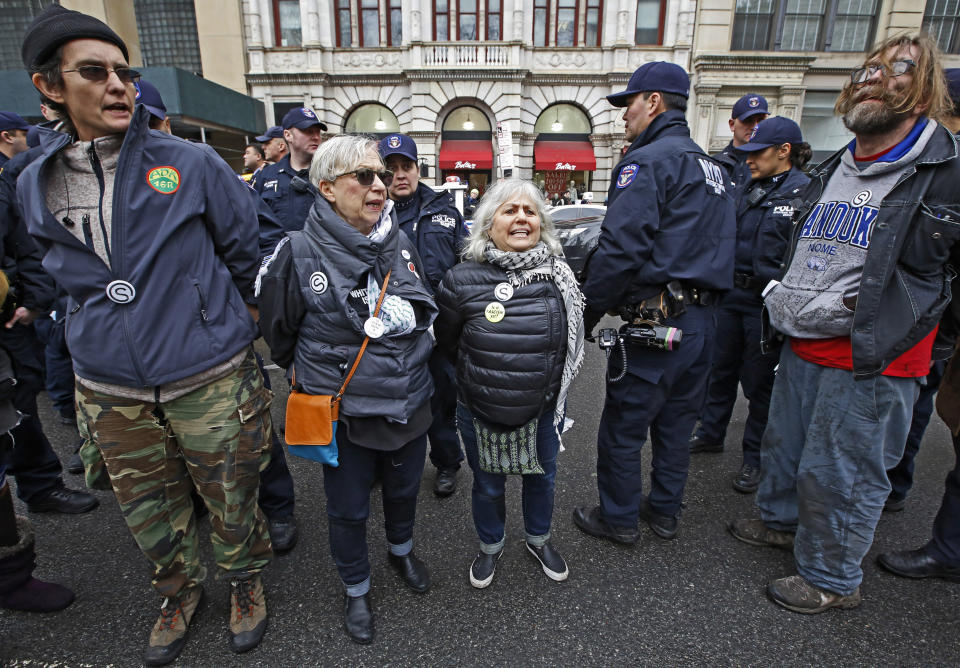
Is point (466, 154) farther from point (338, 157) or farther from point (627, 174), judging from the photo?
point (338, 157)

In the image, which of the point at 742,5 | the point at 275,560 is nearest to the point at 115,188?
the point at 275,560

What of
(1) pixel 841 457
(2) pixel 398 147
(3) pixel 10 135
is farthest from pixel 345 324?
(3) pixel 10 135

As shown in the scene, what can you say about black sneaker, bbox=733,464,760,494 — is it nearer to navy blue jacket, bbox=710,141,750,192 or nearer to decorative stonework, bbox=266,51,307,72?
navy blue jacket, bbox=710,141,750,192

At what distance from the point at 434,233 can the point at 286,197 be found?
3.73 ft

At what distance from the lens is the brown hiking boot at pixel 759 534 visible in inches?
104

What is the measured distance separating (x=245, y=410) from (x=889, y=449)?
2736 millimetres

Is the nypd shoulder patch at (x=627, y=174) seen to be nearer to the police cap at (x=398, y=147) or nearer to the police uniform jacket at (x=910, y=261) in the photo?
the police uniform jacket at (x=910, y=261)

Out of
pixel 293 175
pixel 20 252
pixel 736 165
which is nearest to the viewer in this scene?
pixel 20 252

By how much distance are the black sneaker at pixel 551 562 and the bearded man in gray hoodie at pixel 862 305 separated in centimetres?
96

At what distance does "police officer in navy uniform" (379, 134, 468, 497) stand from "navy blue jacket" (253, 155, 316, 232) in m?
0.65

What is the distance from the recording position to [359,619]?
2.15m

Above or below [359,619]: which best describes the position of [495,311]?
above

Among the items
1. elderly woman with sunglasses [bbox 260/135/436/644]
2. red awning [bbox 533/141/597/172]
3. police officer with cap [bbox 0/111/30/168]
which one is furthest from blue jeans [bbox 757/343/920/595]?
red awning [bbox 533/141/597/172]

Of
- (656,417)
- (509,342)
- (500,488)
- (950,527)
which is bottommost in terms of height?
(950,527)
